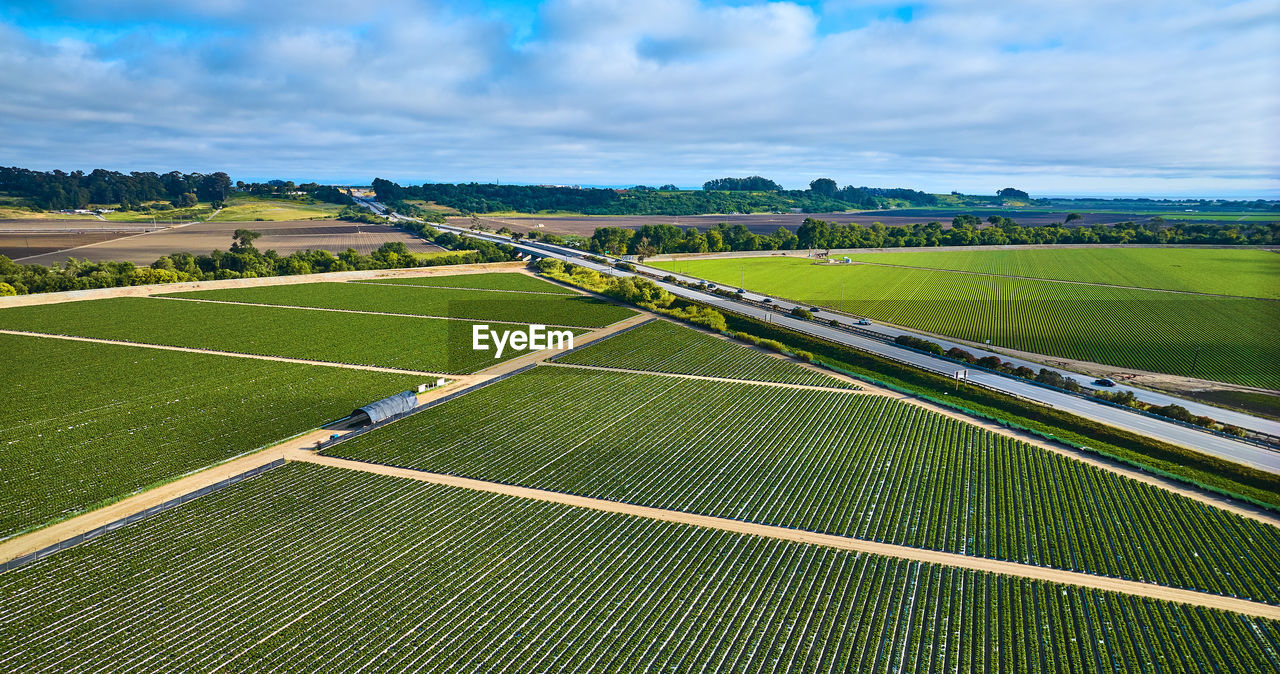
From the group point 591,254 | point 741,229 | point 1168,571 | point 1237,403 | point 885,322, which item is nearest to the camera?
point 1168,571

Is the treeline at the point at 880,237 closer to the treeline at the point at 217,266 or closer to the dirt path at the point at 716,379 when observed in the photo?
the treeline at the point at 217,266

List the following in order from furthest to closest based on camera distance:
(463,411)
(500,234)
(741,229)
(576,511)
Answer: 1. (500,234)
2. (741,229)
3. (463,411)
4. (576,511)

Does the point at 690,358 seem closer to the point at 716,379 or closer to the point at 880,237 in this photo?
the point at 716,379

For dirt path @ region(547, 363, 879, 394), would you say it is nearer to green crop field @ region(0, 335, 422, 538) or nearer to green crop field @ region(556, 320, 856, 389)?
green crop field @ region(556, 320, 856, 389)

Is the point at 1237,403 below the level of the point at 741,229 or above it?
below

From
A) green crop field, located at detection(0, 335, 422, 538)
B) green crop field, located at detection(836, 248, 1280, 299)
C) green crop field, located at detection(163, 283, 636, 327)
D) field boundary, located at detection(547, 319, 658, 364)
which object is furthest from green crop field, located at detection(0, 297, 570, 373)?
green crop field, located at detection(836, 248, 1280, 299)

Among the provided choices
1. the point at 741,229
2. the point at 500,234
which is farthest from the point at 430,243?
the point at 741,229

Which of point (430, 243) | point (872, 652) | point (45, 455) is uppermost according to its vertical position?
point (430, 243)

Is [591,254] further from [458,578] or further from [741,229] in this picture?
[458,578]
